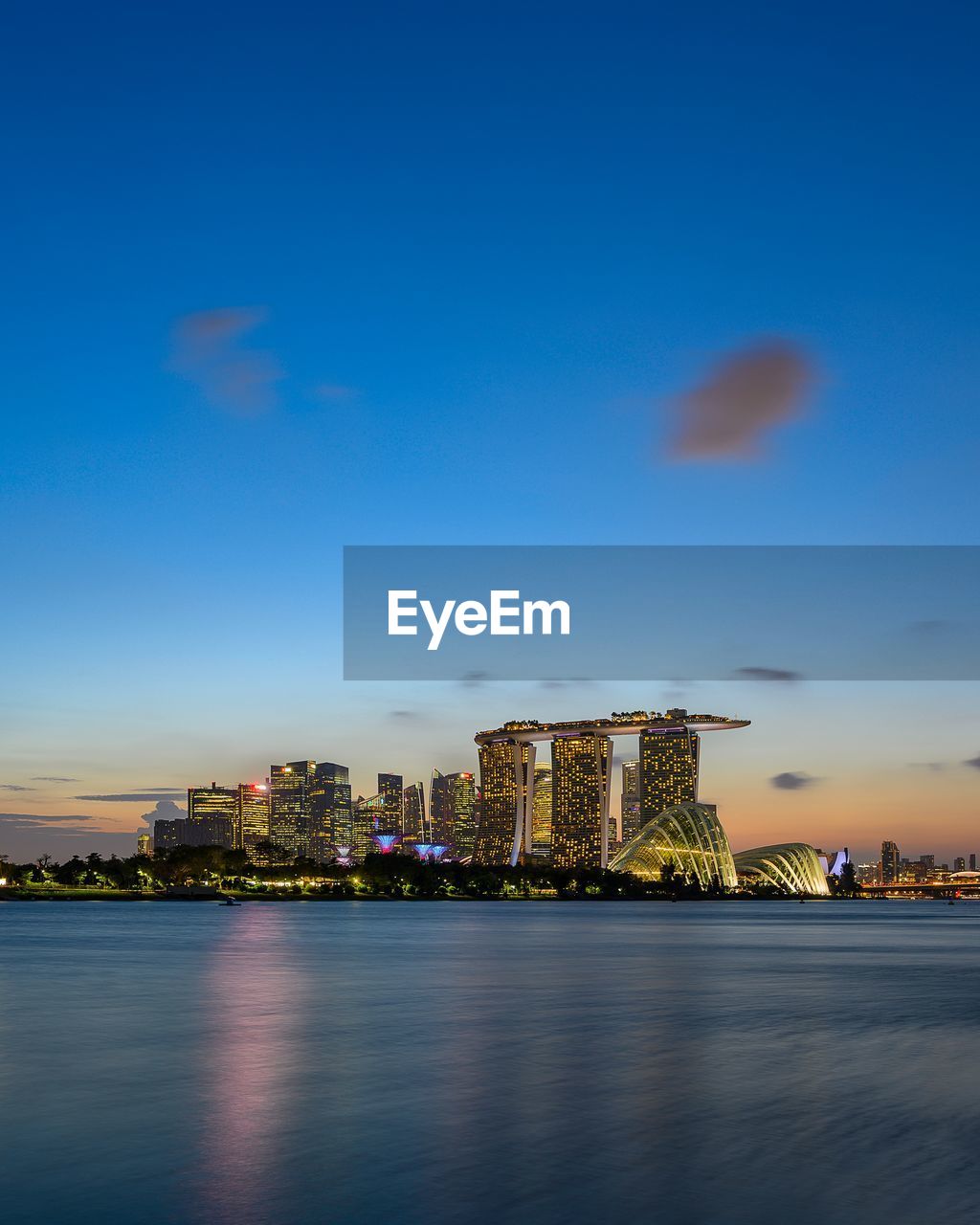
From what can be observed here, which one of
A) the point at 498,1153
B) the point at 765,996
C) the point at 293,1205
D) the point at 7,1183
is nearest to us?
the point at 293,1205

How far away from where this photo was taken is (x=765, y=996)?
157ft

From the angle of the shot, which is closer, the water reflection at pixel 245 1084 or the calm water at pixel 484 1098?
the calm water at pixel 484 1098

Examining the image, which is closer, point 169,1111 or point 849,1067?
point 169,1111

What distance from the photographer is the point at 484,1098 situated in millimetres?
24906

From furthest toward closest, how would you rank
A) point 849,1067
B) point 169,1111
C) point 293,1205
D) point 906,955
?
point 906,955 < point 849,1067 < point 169,1111 < point 293,1205

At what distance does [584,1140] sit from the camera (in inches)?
808

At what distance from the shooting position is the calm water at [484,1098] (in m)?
16.9

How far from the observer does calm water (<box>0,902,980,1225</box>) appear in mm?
16906

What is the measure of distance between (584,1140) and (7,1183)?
8360 mm

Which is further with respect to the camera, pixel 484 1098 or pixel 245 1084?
pixel 245 1084

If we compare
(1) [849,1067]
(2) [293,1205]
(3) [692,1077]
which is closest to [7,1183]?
(2) [293,1205]

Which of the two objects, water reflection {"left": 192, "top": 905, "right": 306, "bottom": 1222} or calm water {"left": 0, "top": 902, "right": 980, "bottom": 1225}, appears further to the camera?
water reflection {"left": 192, "top": 905, "right": 306, "bottom": 1222}

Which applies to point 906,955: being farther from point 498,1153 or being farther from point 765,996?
point 498,1153

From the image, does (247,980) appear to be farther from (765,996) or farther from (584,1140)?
(584,1140)
